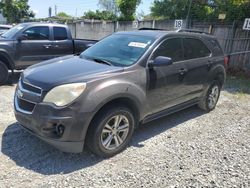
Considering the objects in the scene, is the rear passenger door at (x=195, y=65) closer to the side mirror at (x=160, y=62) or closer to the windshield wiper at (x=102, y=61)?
the side mirror at (x=160, y=62)

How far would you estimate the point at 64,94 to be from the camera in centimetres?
330

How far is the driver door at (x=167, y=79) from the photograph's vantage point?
4148 millimetres

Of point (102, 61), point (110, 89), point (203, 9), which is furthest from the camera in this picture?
point (203, 9)

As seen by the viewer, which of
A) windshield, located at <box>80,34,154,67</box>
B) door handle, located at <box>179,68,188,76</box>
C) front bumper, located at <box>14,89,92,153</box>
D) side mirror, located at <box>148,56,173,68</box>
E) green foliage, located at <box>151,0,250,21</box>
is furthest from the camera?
green foliage, located at <box>151,0,250,21</box>

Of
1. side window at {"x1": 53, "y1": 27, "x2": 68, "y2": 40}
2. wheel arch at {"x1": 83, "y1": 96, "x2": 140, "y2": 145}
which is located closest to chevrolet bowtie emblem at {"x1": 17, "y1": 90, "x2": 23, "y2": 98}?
wheel arch at {"x1": 83, "y1": 96, "x2": 140, "y2": 145}

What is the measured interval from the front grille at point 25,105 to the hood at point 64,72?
26 cm

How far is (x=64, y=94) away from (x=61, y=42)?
18.8ft

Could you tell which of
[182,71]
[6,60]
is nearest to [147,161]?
[182,71]

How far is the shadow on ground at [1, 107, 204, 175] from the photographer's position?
3459 mm

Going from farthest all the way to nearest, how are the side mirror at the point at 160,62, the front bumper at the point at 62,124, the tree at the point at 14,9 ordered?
the tree at the point at 14,9 < the side mirror at the point at 160,62 < the front bumper at the point at 62,124

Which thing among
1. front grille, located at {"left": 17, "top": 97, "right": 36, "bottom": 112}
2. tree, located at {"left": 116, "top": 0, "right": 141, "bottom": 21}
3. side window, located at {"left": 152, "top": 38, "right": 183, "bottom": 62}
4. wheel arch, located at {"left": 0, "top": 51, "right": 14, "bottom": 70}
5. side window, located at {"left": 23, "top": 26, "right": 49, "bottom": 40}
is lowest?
wheel arch, located at {"left": 0, "top": 51, "right": 14, "bottom": 70}

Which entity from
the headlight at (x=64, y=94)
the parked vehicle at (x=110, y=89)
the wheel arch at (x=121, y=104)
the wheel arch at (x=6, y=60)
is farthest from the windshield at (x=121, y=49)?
the wheel arch at (x=6, y=60)

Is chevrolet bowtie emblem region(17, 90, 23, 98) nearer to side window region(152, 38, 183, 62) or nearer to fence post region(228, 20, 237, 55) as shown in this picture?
side window region(152, 38, 183, 62)

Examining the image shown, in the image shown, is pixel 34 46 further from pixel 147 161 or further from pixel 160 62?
pixel 147 161
